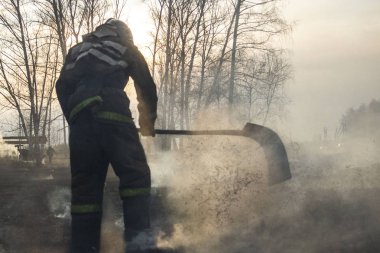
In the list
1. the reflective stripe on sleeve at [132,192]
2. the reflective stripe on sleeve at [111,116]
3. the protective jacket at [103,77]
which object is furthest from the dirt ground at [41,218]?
the protective jacket at [103,77]

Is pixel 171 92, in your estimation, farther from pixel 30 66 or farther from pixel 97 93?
pixel 97 93

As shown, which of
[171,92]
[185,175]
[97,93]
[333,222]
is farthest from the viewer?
[171,92]

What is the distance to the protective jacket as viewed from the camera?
333 centimetres

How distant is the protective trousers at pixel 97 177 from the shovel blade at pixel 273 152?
1238 mm

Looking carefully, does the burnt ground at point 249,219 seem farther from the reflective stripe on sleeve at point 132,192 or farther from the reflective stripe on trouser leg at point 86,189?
the reflective stripe on sleeve at point 132,192

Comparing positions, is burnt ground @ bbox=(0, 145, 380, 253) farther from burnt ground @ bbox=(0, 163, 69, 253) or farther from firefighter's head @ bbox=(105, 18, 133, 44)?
firefighter's head @ bbox=(105, 18, 133, 44)

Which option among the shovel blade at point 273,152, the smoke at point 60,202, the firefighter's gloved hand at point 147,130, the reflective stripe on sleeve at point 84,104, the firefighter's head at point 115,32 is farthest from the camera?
the smoke at point 60,202

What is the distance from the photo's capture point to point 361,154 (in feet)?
30.9

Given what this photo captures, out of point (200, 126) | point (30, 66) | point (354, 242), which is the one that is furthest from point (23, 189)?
point (30, 66)

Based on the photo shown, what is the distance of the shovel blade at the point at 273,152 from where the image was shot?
396cm

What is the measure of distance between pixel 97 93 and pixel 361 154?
7638 mm

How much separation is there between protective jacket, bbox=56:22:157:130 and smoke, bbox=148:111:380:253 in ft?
3.78

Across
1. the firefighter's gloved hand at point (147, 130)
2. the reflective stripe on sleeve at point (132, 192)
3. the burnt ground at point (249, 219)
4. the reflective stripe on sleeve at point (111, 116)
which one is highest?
the reflective stripe on sleeve at point (111, 116)

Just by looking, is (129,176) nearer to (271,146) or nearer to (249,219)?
(271,146)
